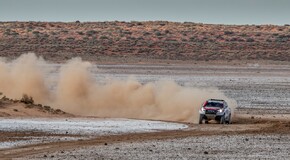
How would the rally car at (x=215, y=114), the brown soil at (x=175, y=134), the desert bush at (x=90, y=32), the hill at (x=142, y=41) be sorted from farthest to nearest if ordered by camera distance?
the desert bush at (x=90, y=32) < the hill at (x=142, y=41) < the rally car at (x=215, y=114) < the brown soil at (x=175, y=134)

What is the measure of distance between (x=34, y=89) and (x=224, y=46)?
6839cm

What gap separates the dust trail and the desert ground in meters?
3.44

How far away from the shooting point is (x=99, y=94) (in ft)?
196

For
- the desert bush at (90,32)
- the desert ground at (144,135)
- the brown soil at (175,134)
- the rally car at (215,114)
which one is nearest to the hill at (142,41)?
the desert bush at (90,32)

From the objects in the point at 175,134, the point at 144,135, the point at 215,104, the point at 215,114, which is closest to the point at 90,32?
the point at 215,104

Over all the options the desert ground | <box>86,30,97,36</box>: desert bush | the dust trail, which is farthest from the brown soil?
<box>86,30,97,36</box>: desert bush

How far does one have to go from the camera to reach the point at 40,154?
3080 cm

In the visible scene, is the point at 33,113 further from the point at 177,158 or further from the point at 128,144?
the point at 177,158

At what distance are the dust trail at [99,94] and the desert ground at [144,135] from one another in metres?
3.44

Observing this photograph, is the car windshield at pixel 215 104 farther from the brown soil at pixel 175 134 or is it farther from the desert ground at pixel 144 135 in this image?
the brown soil at pixel 175 134

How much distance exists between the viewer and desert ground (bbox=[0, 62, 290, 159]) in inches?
1250

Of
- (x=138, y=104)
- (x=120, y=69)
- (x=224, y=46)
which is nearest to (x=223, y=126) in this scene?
(x=138, y=104)

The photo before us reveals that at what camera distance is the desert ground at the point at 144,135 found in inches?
1250

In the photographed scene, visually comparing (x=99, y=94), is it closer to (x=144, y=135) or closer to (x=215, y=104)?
(x=215, y=104)
